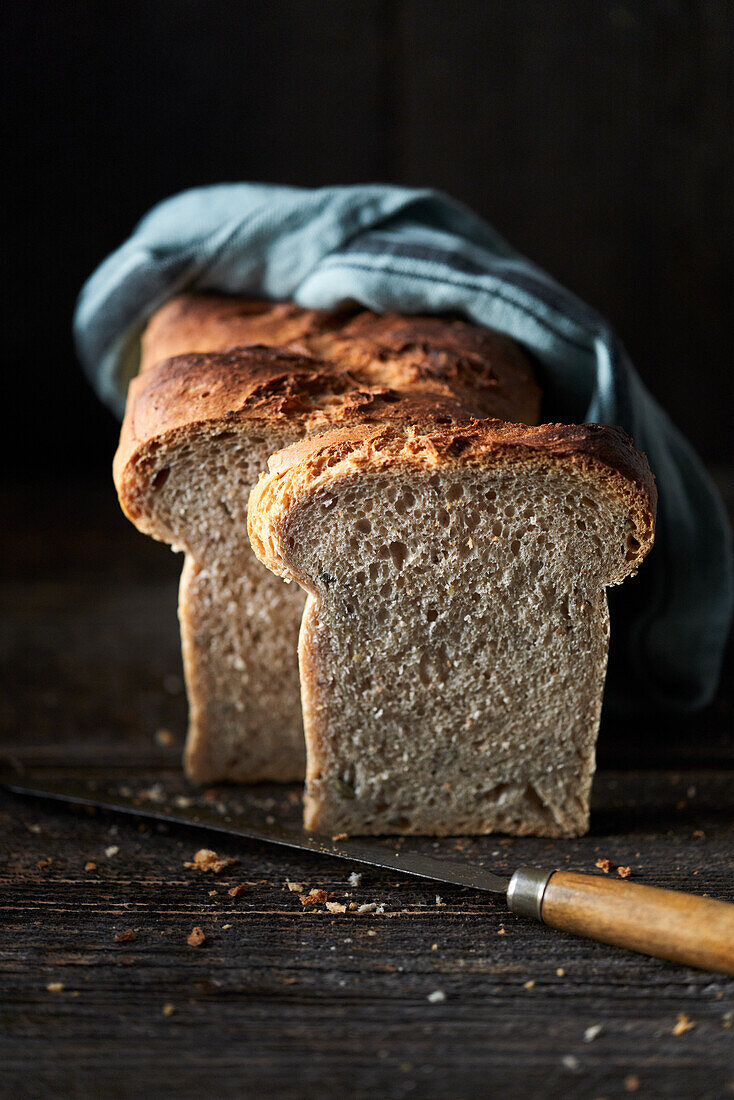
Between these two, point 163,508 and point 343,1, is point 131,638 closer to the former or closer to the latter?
point 163,508

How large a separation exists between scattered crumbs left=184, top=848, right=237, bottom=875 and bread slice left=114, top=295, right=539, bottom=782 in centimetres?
44

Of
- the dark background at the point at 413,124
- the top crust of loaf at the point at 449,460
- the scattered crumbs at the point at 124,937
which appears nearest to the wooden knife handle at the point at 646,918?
the top crust of loaf at the point at 449,460

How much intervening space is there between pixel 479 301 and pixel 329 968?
172 centimetres

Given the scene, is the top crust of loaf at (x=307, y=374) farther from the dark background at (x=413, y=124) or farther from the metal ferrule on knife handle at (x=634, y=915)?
the dark background at (x=413, y=124)

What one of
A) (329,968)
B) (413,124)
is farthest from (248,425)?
(413,124)

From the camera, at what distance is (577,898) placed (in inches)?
74.6

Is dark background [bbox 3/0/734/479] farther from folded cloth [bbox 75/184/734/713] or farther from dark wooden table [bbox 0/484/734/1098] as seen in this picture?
dark wooden table [bbox 0/484/734/1098]

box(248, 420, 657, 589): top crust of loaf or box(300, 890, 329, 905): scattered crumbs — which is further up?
box(248, 420, 657, 589): top crust of loaf

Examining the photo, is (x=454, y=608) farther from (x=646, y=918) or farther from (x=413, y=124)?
(x=413, y=124)

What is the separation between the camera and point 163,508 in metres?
2.41

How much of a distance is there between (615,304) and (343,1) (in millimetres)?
1854

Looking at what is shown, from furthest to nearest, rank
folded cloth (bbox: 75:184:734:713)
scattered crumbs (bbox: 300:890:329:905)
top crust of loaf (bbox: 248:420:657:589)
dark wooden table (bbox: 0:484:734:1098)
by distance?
folded cloth (bbox: 75:184:734:713), scattered crumbs (bbox: 300:890:329:905), top crust of loaf (bbox: 248:420:657:589), dark wooden table (bbox: 0:484:734:1098)

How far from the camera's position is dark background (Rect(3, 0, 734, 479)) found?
15.2 feet

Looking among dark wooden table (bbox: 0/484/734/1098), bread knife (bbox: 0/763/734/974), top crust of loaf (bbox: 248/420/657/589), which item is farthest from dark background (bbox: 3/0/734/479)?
bread knife (bbox: 0/763/734/974)
